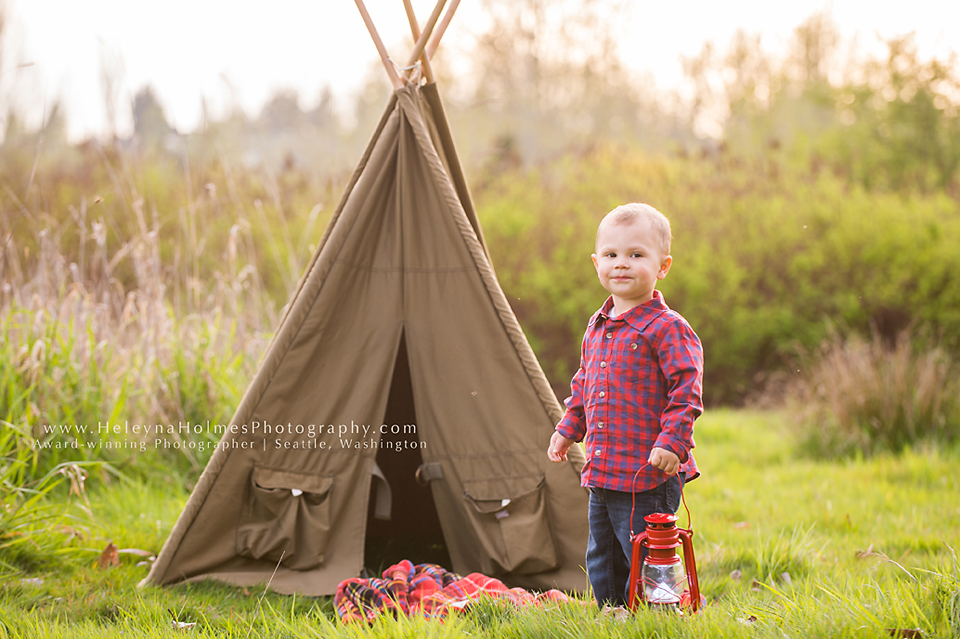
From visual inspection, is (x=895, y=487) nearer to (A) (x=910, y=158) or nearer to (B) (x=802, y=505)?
(B) (x=802, y=505)

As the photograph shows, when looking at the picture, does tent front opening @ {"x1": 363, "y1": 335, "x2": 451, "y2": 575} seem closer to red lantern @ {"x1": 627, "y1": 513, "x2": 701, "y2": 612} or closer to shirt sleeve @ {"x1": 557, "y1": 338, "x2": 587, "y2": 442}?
shirt sleeve @ {"x1": 557, "y1": 338, "x2": 587, "y2": 442}

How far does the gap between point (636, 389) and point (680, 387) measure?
0.15m

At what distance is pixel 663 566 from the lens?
1.95m

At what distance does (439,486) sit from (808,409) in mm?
3663

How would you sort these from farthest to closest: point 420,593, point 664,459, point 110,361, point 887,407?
point 887,407 < point 110,361 < point 420,593 < point 664,459

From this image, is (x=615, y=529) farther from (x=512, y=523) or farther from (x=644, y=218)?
(x=644, y=218)

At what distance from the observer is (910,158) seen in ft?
34.0

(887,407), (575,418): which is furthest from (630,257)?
(887,407)

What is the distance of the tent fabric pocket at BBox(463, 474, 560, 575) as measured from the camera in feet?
8.89

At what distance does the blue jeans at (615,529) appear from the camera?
209 centimetres

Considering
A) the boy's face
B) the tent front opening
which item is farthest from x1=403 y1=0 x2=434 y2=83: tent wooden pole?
the boy's face

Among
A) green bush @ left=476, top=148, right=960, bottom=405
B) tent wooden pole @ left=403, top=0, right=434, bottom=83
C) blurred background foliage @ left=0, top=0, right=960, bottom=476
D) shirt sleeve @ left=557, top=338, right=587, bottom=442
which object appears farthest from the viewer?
green bush @ left=476, top=148, right=960, bottom=405

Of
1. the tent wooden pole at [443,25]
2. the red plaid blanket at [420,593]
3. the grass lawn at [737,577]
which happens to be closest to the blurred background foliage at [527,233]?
the grass lawn at [737,577]


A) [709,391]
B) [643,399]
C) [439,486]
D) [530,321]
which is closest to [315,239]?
[530,321]
